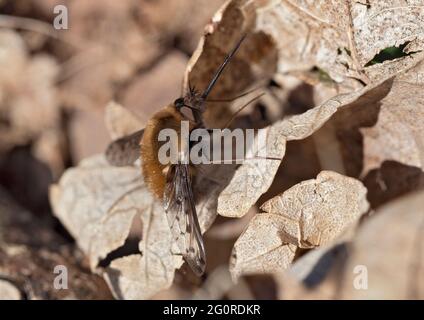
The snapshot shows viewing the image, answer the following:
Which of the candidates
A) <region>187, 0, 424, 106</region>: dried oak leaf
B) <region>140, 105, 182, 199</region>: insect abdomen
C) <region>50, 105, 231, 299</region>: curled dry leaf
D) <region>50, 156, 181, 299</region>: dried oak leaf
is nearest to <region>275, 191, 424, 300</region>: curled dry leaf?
<region>187, 0, 424, 106</region>: dried oak leaf

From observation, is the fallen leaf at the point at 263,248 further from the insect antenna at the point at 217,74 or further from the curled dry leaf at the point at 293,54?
the insect antenna at the point at 217,74

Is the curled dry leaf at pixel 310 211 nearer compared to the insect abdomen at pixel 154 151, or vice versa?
the curled dry leaf at pixel 310 211

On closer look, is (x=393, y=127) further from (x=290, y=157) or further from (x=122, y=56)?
(x=122, y=56)

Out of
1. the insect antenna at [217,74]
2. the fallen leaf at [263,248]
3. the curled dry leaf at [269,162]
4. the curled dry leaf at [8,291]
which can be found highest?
the insect antenna at [217,74]

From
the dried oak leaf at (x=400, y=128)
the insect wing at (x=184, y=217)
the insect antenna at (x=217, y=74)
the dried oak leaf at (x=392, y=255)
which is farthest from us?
the insect antenna at (x=217, y=74)

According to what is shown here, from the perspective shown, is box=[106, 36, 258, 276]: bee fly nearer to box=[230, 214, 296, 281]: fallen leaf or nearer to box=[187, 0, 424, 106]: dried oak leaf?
box=[187, 0, 424, 106]: dried oak leaf

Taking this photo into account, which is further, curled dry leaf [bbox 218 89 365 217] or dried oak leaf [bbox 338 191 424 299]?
curled dry leaf [bbox 218 89 365 217]

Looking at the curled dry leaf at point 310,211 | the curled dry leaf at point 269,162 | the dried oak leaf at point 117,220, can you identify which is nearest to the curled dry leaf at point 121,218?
the dried oak leaf at point 117,220
